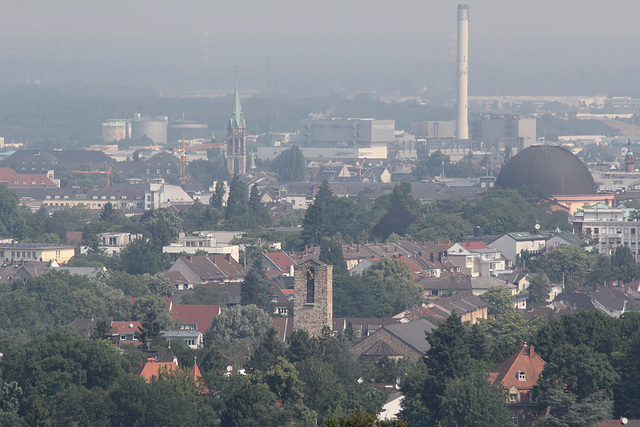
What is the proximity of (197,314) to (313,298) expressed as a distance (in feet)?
29.5

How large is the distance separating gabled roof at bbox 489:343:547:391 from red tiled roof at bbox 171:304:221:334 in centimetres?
1858

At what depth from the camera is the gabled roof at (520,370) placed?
41.0 metres

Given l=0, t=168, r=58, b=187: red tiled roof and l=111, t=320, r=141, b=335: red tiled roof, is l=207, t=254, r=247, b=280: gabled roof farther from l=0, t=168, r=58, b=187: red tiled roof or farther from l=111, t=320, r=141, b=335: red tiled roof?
l=0, t=168, r=58, b=187: red tiled roof

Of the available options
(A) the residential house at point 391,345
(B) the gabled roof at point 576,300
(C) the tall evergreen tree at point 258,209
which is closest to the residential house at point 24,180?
(C) the tall evergreen tree at point 258,209

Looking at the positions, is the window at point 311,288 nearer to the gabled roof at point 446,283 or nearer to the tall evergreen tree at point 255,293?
the tall evergreen tree at point 255,293

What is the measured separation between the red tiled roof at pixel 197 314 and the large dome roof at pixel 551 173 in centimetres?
5778

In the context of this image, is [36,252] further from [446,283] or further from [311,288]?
[311,288]

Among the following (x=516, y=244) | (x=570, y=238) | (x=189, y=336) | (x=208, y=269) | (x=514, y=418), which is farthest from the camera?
(x=570, y=238)

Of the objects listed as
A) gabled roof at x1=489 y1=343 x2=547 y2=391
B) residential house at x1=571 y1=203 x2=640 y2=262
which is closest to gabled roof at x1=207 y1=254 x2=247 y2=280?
residential house at x1=571 y1=203 x2=640 y2=262

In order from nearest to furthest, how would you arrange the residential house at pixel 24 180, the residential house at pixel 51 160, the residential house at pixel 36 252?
the residential house at pixel 36 252, the residential house at pixel 24 180, the residential house at pixel 51 160

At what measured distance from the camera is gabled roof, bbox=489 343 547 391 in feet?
135

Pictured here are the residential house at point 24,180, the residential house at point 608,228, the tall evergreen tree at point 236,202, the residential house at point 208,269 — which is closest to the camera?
the residential house at point 208,269

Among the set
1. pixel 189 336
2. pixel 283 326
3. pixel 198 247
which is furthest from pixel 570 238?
pixel 189 336

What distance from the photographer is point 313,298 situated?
52531 mm
